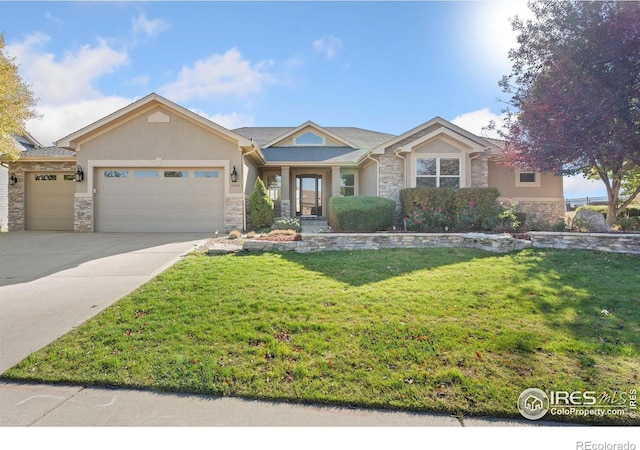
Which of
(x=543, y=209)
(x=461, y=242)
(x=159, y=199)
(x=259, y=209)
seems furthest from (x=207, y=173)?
(x=543, y=209)

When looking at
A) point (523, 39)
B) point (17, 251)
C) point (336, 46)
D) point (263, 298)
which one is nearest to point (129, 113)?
point (17, 251)

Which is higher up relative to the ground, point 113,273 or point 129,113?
point 129,113

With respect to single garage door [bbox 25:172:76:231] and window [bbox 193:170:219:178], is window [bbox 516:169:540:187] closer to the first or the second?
window [bbox 193:170:219:178]

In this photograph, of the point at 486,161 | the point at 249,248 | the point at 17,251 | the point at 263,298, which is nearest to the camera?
the point at 263,298

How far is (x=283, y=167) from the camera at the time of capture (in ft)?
51.1

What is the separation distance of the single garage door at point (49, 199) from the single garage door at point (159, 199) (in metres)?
2.96

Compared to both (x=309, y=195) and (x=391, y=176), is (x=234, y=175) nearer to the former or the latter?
(x=309, y=195)

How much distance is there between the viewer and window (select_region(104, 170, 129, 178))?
12070 mm

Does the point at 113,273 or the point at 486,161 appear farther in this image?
the point at 486,161

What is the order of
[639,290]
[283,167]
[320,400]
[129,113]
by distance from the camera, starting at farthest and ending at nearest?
[283,167] → [129,113] → [639,290] → [320,400]

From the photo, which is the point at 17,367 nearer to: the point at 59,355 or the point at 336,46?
the point at 59,355

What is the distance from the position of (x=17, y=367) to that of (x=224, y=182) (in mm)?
9617

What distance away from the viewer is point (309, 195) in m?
17.0

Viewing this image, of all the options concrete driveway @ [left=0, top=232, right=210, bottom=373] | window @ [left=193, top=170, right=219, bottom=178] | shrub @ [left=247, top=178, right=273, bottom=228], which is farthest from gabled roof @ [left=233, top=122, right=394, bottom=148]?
concrete driveway @ [left=0, top=232, right=210, bottom=373]
